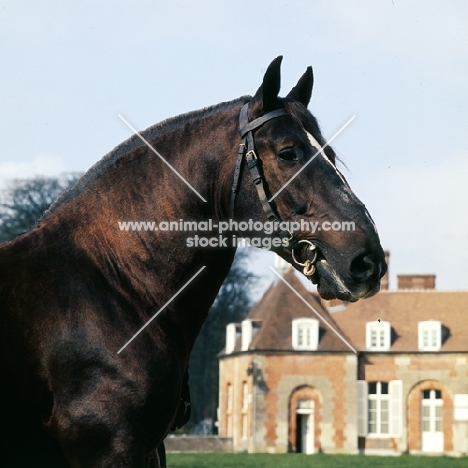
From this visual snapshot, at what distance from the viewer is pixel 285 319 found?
49.2 meters

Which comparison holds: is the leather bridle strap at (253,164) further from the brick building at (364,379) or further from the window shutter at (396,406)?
the window shutter at (396,406)

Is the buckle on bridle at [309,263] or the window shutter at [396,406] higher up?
the buckle on bridle at [309,263]

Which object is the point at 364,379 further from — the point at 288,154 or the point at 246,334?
the point at 288,154

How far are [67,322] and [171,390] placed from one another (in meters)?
0.49

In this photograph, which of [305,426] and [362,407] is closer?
[362,407]

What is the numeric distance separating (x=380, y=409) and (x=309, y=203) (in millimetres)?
45117

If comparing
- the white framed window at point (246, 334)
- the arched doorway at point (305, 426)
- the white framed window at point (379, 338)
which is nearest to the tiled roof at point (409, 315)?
the white framed window at point (379, 338)

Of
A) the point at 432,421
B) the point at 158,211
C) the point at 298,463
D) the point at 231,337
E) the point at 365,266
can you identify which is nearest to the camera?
the point at 365,266

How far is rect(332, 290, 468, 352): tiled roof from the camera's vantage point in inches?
1869

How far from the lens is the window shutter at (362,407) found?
46.3m

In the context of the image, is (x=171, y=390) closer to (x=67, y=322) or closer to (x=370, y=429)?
(x=67, y=322)

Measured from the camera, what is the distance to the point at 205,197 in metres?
3.78

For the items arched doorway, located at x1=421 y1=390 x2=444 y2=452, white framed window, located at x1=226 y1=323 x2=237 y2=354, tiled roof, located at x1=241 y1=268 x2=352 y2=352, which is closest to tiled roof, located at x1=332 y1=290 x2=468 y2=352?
tiled roof, located at x1=241 y1=268 x2=352 y2=352

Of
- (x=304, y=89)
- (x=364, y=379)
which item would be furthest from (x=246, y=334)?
(x=304, y=89)
